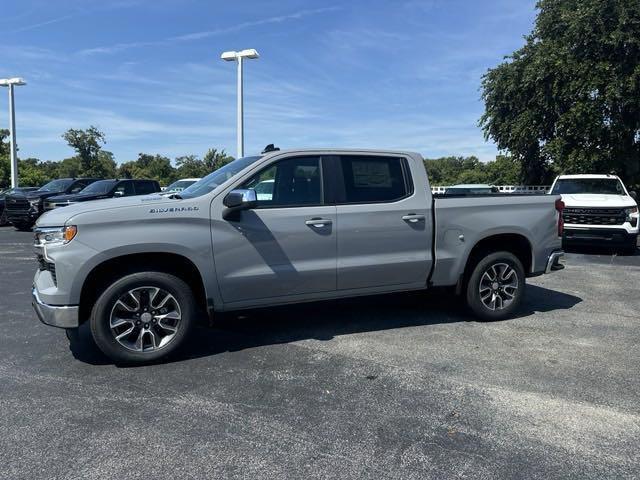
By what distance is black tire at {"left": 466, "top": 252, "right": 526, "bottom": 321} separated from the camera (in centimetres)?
579

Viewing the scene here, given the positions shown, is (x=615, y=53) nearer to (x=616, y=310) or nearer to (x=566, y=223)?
(x=566, y=223)

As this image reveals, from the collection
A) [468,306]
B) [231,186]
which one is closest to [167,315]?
[231,186]

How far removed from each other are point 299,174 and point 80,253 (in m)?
2.10

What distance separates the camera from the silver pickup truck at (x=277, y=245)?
4.29 metres

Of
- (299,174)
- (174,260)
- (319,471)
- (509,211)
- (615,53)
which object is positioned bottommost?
(319,471)

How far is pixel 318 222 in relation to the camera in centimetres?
493

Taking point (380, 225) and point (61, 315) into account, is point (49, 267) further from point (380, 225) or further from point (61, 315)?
point (380, 225)

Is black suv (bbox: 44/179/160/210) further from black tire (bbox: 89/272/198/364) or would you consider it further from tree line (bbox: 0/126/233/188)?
tree line (bbox: 0/126/233/188)

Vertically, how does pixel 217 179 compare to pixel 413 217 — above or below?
above

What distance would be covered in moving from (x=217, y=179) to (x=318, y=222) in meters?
1.09

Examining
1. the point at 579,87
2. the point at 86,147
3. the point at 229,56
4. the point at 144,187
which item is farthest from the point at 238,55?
the point at 86,147

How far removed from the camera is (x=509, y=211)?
19.2ft

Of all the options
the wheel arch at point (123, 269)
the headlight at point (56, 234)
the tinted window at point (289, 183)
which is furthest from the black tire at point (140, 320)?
the tinted window at point (289, 183)

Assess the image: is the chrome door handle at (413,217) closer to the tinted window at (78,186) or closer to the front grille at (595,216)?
the front grille at (595,216)
